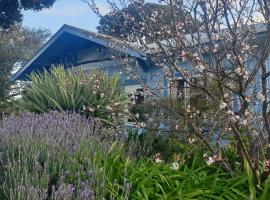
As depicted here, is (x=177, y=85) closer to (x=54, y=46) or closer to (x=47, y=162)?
(x=47, y=162)

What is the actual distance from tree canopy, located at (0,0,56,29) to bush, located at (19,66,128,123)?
13444 millimetres

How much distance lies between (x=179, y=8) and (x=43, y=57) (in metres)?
15.0

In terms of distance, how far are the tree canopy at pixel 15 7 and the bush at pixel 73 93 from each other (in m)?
13.4

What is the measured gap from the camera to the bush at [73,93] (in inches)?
363

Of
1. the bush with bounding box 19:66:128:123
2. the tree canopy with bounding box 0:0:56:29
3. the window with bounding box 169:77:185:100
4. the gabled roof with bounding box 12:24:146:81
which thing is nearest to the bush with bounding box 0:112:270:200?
the window with bounding box 169:77:185:100

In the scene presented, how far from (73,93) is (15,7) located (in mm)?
14948

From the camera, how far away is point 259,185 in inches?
139

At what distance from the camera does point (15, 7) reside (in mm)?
22484

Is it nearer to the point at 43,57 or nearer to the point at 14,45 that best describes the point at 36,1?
the point at 43,57

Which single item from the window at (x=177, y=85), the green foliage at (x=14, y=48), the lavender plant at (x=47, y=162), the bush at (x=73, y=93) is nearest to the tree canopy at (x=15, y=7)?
the green foliage at (x=14, y=48)

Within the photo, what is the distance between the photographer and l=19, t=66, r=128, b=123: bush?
921 centimetres

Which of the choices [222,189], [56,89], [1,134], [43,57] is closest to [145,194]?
[222,189]

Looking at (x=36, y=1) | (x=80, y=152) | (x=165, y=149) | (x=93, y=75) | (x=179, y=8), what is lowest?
(x=165, y=149)

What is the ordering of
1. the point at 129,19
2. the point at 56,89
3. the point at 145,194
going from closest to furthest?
1. the point at 145,194
2. the point at 129,19
3. the point at 56,89
